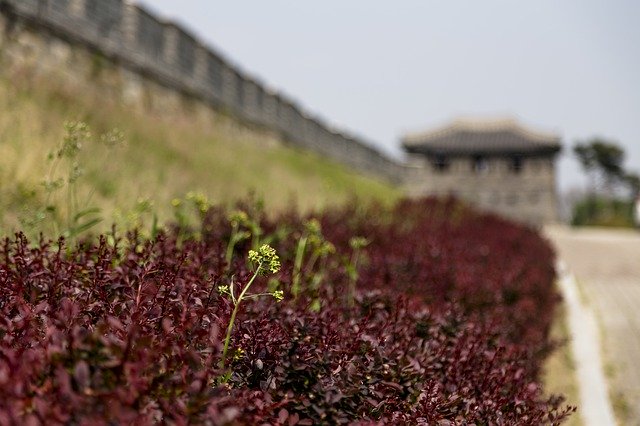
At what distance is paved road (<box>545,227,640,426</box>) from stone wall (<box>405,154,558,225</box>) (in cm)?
1905

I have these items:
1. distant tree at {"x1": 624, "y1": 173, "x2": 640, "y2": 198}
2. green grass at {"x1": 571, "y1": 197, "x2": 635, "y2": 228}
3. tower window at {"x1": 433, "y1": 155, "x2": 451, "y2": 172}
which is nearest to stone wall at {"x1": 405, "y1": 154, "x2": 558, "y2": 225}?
tower window at {"x1": 433, "y1": 155, "x2": 451, "y2": 172}

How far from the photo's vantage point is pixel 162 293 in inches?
97.7

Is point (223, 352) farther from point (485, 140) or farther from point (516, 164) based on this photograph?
point (485, 140)

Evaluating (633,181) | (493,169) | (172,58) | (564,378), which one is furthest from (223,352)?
(633,181)

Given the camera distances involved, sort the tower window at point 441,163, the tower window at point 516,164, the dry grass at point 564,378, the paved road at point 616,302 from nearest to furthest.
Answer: the dry grass at point 564,378
the paved road at point 616,302
the tower window at point 516,164
the tower window at point 441,163

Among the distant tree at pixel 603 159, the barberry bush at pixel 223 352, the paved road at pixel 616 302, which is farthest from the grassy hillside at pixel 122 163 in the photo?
the distant tree at pixel 603 159

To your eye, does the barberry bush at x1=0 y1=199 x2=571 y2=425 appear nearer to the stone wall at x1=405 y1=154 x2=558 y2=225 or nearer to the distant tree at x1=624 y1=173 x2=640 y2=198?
the stone wall at x1=405 y1=154 x2=558 y2=225

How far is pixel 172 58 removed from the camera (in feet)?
62.1

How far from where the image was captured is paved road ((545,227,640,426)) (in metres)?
7.05

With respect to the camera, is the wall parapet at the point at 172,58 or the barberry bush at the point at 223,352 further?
the wall parapet at the point at 172,58

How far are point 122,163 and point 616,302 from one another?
339 inches

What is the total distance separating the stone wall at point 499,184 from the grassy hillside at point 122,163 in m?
27.0

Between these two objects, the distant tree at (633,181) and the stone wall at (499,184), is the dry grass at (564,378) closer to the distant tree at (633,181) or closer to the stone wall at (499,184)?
the stone wall at (499,184)

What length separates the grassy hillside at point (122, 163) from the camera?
6.62 m
